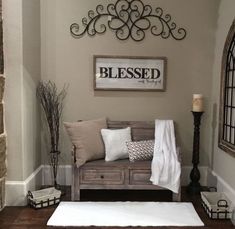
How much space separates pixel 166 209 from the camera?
11.0 ft

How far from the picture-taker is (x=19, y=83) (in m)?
3.35

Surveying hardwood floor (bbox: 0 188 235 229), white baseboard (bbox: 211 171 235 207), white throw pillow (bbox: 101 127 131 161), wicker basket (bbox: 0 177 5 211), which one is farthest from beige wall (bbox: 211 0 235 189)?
wicker basket (bbox: 0 177 5 211)

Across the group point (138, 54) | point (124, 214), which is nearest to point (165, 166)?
point (124, 214)

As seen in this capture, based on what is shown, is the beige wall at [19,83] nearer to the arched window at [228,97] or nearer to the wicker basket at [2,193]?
the wicker basket at [2,193]

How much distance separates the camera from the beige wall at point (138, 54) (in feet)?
13.3

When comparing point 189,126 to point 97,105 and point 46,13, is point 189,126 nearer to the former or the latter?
point 97,105

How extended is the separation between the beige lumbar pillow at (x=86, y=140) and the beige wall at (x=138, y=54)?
1.40 feet

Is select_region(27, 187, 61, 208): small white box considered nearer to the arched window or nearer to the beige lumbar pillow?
the beige lumbar pillow

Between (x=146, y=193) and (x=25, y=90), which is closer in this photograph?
(x=25, y=90)

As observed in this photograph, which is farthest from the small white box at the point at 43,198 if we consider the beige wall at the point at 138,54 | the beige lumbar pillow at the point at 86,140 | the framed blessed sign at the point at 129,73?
the framed blessed sign at the point at 129,73

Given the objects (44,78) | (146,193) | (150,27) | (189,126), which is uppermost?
(150,27)

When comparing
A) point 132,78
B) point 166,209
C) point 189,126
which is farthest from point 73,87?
point 166,209

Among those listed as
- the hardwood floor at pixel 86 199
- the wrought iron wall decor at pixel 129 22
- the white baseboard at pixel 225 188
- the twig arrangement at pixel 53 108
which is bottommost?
the hardwood floor at pixel 86 199

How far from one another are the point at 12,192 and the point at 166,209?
1656 millimetres
